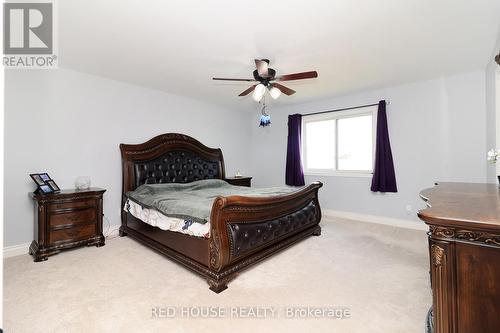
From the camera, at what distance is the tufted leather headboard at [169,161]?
384 cm

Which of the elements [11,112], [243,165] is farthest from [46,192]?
[243,165]

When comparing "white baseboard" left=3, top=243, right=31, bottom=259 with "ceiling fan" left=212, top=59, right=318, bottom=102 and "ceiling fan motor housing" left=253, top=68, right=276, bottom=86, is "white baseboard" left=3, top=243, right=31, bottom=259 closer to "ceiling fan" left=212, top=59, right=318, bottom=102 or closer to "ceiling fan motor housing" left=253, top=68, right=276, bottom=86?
"ceiling fan" left=212, top=59, right=318, bottom=102

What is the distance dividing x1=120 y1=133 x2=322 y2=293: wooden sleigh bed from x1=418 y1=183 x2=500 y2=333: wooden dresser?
5.01 ft

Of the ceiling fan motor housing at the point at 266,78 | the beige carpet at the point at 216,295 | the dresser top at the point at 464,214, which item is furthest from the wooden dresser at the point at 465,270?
the ceiling fan motor housing at the point at 266,78

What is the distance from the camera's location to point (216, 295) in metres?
2.08

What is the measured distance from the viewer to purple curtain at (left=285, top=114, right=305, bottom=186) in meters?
5.29

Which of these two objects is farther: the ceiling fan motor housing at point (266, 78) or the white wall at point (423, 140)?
the white wall at point (423, 140)

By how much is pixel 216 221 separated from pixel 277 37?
1970 millimetres

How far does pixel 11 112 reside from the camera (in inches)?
115

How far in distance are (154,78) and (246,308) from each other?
11.2 feet

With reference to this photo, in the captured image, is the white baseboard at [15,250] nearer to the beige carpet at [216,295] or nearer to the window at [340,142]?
the beige carpet at [216,295]

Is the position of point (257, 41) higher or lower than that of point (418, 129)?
higher

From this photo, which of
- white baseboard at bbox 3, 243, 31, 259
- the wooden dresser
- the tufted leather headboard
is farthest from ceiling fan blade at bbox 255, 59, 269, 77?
white baseboard at bbox 3, 243, 31, 259

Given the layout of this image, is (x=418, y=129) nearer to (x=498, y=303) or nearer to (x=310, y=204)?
(x=310, y=204)
